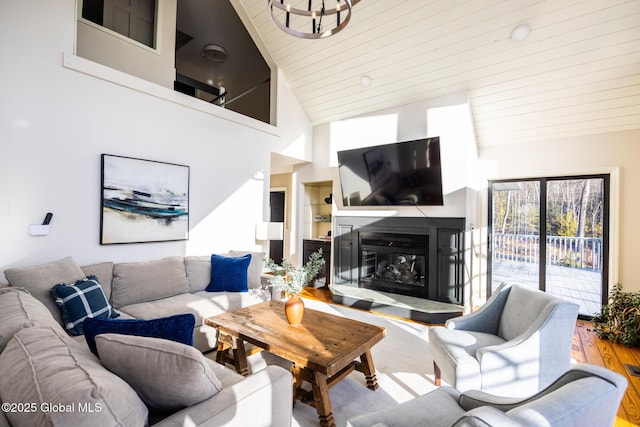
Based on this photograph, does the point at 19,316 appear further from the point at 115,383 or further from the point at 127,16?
the point at 127,16

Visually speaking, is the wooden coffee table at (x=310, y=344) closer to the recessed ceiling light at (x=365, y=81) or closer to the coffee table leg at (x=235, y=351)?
the coffee table leg at (x=235, y=351)

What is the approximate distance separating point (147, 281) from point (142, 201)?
3.05 feet

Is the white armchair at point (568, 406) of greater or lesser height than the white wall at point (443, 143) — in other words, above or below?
below

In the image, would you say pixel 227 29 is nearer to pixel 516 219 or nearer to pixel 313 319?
pixel 313 319

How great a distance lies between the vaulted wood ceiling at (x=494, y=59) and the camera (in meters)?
3.19

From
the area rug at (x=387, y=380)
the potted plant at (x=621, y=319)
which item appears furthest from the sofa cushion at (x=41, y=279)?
the potted plant at (x=621, y=319)

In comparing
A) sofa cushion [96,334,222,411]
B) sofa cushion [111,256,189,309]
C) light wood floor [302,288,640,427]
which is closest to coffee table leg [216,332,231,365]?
sofa cushion [111,256,189,309]

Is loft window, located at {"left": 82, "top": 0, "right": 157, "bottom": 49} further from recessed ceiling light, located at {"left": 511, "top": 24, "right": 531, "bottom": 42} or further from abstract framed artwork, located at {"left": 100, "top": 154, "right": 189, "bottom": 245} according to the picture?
recessed ceiling light, located at {"left": 511, "top": 24, "right": 531, "bottom": 42}

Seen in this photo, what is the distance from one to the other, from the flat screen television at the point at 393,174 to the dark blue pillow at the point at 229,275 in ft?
7.48

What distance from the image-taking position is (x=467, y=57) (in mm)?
3830

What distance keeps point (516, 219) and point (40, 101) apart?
5.87 metres

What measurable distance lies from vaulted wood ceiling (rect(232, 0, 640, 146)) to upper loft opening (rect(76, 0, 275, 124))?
1132mm

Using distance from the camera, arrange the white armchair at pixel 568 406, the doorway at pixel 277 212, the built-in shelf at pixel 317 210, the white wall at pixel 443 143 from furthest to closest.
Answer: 1. the doorway at pixel 277 212
2. the built-in shelf at pixel 317 210
3. the white wall at pixel 443 143
4. the white armchair at pixel 568 406

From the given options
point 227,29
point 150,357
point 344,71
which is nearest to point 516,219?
point 344,71
